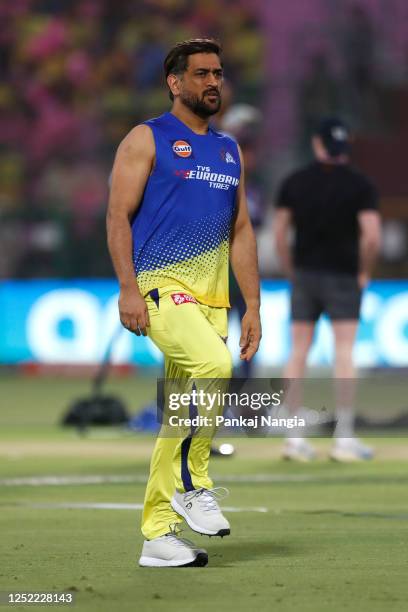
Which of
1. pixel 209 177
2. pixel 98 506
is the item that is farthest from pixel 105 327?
pixel 209 177

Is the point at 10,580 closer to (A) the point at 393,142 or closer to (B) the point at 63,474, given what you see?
(B) the point at 63,474

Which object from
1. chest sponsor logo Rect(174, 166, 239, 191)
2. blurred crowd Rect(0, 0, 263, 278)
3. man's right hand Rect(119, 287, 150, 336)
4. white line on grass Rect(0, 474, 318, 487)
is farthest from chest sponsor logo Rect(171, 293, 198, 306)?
blurred crowd Rect(0, 0, 263, 278)

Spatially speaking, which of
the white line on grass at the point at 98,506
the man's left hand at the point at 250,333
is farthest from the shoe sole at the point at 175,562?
the white line on grass at the point at 98,506

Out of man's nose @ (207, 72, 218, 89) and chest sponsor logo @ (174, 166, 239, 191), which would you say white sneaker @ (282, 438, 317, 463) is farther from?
man's nose @ (207, 72, 218, 89)

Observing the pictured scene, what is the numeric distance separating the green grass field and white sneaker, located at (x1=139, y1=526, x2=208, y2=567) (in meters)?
0.05

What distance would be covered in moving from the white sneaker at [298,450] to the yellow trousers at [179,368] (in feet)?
16.6

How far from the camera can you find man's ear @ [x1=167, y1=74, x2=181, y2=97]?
25.9 ft

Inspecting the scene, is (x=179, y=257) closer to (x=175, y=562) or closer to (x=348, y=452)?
(x=175, y=562)

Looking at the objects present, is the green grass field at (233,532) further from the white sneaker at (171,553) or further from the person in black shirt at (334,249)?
the person in black shirt at (334,249)

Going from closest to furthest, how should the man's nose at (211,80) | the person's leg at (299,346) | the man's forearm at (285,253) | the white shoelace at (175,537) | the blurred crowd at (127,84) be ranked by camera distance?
the white shoelace at (175,537) < the man's nose at (211,80) < the person's leg at (299,346) < the man's forearm at (285,253) < the blurred crowd at (127,84)

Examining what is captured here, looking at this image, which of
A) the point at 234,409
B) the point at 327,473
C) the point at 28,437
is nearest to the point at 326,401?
the point at 28,437

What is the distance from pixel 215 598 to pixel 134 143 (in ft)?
6.39

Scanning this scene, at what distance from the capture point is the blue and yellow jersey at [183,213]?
776cm

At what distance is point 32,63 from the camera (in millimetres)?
41219
